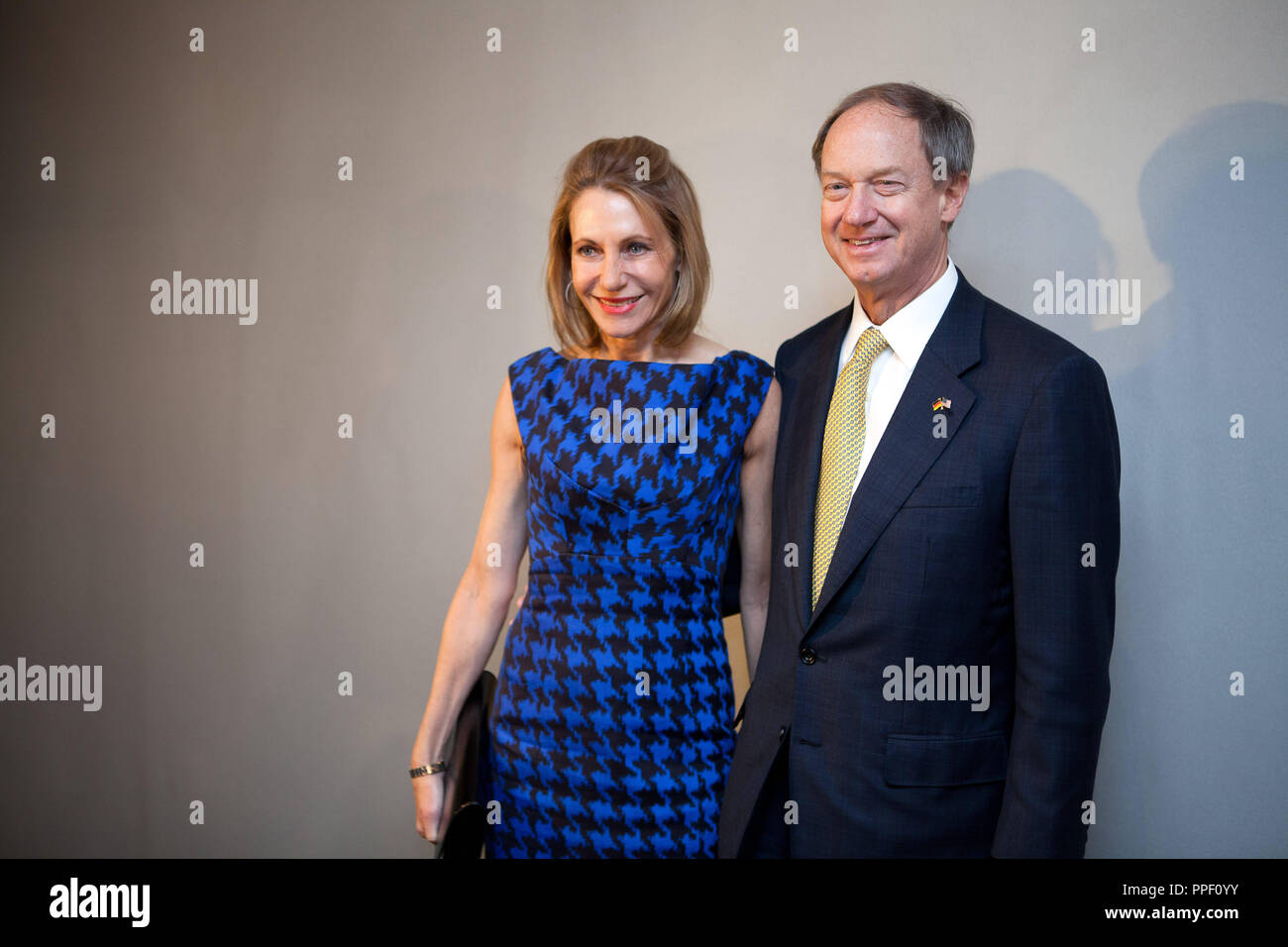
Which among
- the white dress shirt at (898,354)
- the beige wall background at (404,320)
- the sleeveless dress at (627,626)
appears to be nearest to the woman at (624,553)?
the sleeveless dress at (627,626)

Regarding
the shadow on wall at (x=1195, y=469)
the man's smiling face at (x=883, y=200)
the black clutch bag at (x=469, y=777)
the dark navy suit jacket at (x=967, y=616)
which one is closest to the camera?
the dark navy suit jacket at (x=967, y=616)

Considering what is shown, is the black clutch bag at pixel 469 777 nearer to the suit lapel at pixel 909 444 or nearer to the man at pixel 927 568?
the man at pixel 927 568

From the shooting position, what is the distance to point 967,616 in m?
1.52

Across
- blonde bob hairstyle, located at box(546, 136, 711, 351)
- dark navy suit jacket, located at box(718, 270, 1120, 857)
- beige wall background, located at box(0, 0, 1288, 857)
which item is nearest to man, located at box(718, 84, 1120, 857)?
dark navy suit jacket, located at box(718, 270, 1120, 857)

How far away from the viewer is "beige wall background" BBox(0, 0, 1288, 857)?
228 cm

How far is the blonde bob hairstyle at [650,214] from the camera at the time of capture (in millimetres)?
1803

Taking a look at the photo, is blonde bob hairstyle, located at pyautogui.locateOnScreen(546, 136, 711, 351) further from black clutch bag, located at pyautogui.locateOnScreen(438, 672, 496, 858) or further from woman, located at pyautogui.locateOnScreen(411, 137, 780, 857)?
black clutch bag, located at pyautogui.locateOnScreen(438, 672, 496, 858)

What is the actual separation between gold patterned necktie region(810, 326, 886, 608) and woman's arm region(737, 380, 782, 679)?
188mm

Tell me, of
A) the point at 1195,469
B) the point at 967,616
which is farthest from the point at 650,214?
the point at 1195,469

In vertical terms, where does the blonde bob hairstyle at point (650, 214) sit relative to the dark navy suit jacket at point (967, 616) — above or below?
above

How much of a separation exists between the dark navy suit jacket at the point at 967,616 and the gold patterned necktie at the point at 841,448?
24 mm

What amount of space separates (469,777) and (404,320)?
4.25 feet

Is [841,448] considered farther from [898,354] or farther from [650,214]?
[650,214]

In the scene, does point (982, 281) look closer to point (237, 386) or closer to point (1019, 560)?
point (1019, 560)
